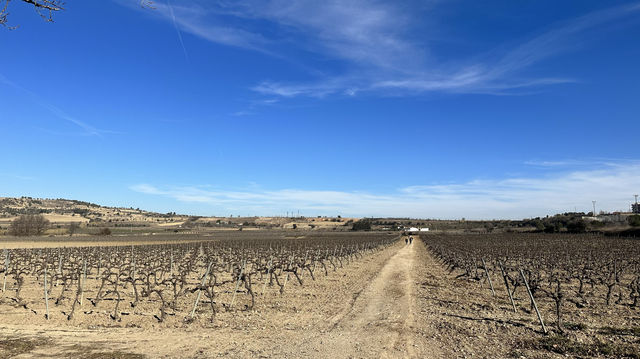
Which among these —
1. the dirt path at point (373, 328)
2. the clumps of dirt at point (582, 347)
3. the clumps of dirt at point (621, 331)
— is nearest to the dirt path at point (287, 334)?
the dirt path at point (373, 328)

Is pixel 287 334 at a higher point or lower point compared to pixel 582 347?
lower

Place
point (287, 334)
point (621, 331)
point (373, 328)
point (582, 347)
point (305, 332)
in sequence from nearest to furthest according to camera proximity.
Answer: point (582, 347) < point (621, 331) < point (287, 334) < point (305, 332) < point (373, 328)

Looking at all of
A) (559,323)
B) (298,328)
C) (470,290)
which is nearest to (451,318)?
(559,323)

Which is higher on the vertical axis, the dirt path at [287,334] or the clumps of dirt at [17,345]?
the clumps of dirt at [17,345]

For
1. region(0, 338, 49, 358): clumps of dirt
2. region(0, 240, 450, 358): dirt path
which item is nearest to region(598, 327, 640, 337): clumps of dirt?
region(0, 240, 450, 358): dirt path

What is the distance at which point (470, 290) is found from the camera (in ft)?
59.3

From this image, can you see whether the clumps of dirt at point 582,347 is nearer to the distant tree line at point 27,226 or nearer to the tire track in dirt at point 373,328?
the tire track in dirt at point 373,328

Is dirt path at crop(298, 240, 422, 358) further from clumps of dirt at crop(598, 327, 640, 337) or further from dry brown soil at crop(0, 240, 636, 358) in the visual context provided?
clumps of dirt at crop(598, 327, 640, 337)

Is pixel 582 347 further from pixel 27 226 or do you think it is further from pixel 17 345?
pixel 27 226

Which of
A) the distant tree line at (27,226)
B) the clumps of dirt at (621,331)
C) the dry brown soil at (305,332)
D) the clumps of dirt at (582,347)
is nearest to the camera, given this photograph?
the clumps of dirt at (582,347)

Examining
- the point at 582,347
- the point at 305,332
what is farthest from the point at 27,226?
the point at 582,347

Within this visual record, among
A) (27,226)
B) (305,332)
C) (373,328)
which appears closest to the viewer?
(305,332)

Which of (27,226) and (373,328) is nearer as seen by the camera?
(373,328)

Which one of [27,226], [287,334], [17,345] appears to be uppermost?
[27,226]
